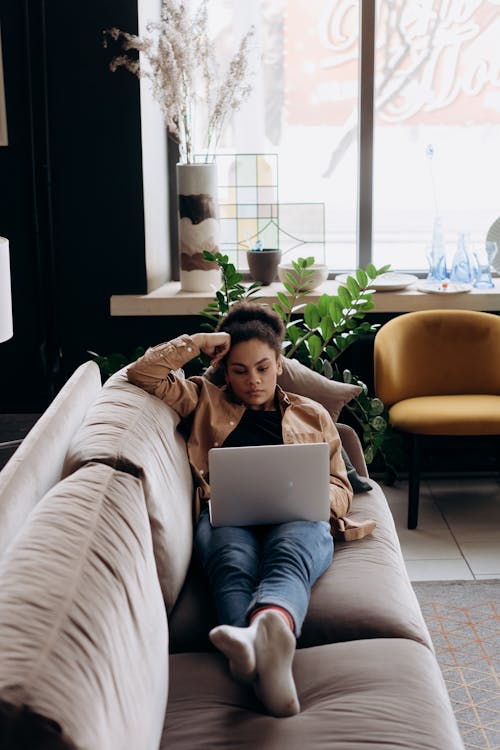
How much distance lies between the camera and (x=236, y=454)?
2.25 m

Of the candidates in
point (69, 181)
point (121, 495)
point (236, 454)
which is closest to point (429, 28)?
point (69, 181)

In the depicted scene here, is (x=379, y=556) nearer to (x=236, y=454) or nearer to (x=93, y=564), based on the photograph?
(x=236, y=454)

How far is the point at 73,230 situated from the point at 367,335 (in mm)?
1336

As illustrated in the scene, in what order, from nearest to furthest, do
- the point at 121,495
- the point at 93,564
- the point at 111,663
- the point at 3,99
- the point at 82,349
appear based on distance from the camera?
the point at 111,663, the point at 93,564, the point at 121,495, the point at 3,99, the point at 82,349

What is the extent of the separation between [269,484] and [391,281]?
2.03 metres

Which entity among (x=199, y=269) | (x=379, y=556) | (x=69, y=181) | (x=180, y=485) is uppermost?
(x=69, y=181)

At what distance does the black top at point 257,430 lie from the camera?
8.68ft

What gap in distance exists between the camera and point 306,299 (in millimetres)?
3984

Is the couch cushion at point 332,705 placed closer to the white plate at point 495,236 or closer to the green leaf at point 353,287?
the green leaf at point 353,287

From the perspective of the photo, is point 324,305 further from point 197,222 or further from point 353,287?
point 197,222

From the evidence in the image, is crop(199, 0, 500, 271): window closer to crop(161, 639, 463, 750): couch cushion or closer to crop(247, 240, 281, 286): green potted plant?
crop(247, 240, 281, 286): green potted plant

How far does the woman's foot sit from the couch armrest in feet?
3.92

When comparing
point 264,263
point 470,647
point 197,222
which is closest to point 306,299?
point 264,263

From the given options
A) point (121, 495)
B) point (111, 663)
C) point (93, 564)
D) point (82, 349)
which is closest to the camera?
point (111, 663)
